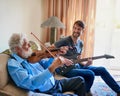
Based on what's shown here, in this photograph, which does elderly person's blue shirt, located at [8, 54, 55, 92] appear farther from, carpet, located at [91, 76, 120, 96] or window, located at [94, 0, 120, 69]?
window, located at [94, 0, 120, 69]

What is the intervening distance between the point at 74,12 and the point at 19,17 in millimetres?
1107

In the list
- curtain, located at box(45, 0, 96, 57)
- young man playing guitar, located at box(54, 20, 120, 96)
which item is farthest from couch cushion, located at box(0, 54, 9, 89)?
curtain, located at box(45, 0, 96, 57)

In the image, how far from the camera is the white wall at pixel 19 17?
2.73m

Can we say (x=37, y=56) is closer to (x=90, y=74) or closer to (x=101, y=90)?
(x=90, y=74)

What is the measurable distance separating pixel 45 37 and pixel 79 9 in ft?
2.80

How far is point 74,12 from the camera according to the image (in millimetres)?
3699

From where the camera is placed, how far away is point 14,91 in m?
1.65

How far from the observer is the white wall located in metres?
2.73

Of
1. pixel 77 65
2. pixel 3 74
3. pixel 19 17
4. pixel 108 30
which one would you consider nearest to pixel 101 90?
pixel 77 65

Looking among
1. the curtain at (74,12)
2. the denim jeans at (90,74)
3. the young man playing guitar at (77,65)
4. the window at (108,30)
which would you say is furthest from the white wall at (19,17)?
the window at (108,30)

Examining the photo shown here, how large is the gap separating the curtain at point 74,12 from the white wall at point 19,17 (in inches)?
9.8

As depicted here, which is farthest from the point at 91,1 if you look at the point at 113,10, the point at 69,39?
the point at 69,39

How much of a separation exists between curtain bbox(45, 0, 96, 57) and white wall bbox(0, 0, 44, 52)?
249 mm

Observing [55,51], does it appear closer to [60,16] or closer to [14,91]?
[14,91]
